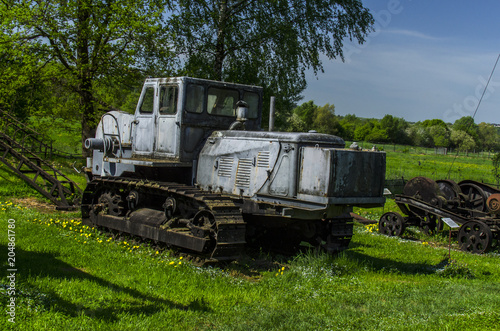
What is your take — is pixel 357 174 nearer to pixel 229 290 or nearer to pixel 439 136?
pixel 229 290

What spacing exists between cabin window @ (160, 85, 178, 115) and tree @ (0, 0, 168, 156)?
8.93m

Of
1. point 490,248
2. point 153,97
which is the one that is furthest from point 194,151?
point 490,248

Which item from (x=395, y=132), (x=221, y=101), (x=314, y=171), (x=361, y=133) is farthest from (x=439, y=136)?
(x=314, y=171)

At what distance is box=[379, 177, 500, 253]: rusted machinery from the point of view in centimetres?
1277

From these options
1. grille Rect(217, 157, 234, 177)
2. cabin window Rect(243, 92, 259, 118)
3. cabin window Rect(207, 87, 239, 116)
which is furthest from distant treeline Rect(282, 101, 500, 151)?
grille Rect(217, 157, 234, 177)

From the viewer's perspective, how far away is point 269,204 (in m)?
8.66

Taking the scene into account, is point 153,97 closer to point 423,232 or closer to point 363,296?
point 363,296

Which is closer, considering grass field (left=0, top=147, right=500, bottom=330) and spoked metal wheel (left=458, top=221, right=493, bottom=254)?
grass field (left=0, top=147, right=500, bottom=330)

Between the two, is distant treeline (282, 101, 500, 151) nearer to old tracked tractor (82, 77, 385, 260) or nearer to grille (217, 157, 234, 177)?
old tracked tractor (82, 77, 385, 260)

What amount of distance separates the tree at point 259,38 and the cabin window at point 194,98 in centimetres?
1136

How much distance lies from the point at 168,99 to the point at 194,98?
55 centimetres

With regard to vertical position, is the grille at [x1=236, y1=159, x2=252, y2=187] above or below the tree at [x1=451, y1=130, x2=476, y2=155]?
below

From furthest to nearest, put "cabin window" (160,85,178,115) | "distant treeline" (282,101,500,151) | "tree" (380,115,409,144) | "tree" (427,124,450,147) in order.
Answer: "tree" (380,115,409,144) → "distant treeline" (282,101,500,151) → "tree" (427,124,450,147) → "cabin window" (160,85,178,115)

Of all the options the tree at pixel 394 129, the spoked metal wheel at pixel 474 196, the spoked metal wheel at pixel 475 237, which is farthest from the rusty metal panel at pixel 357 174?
the tree at pixel 394 129
